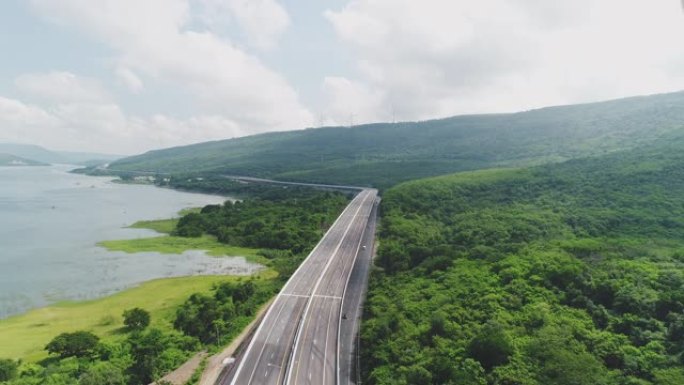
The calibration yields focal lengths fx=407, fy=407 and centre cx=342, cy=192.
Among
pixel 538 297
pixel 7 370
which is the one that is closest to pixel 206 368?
pixel 7 370

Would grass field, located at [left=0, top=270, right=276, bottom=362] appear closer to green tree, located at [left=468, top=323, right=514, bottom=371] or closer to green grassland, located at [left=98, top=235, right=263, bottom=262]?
green grassland, located at [left=98, top=235, right=263, bottom=262]

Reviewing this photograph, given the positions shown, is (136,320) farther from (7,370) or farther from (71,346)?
(7,370)

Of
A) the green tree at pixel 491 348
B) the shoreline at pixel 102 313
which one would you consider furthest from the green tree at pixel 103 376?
the green tree at pixel 491 348

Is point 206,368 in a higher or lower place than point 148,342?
lower

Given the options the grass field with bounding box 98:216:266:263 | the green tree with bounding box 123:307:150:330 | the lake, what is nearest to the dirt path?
the green tree with bounding box 123:307:150:330

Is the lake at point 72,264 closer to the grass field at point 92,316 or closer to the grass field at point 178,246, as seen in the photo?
the grass field at point 178,246

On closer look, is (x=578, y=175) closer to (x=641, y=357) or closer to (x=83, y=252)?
(x=641, y=357)
